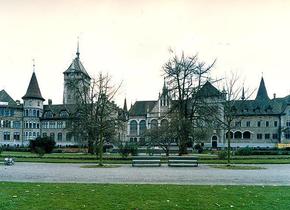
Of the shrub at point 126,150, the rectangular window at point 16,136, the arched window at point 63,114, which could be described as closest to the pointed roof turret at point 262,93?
the arched window at point 63,114

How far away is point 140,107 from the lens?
99938mm

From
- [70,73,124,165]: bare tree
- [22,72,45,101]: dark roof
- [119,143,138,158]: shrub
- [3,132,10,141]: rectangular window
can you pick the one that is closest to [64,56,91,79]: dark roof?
[22,72,45,101]: dark roof

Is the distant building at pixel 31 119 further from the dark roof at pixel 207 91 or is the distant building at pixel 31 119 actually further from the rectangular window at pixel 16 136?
the dark roof at pixel 207 91

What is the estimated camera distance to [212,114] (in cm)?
4109

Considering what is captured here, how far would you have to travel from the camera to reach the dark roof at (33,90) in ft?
300

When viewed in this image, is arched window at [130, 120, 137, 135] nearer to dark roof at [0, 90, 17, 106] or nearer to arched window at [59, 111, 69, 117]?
arched window at [59, 111, 69, 117]

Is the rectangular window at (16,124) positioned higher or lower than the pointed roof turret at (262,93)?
lower

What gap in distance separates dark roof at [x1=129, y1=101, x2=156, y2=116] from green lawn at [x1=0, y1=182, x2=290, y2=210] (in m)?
84.3

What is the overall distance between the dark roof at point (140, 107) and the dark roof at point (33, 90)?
1039 inches

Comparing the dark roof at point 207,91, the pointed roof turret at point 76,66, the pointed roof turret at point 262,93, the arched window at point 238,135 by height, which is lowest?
the arched window at point 238,135

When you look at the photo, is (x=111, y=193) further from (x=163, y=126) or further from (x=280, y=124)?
(x=280, y=124)

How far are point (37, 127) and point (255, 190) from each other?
8888cm

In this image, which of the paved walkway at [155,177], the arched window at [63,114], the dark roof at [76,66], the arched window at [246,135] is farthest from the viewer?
the dark roof at [76,66]

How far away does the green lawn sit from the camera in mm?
9156
